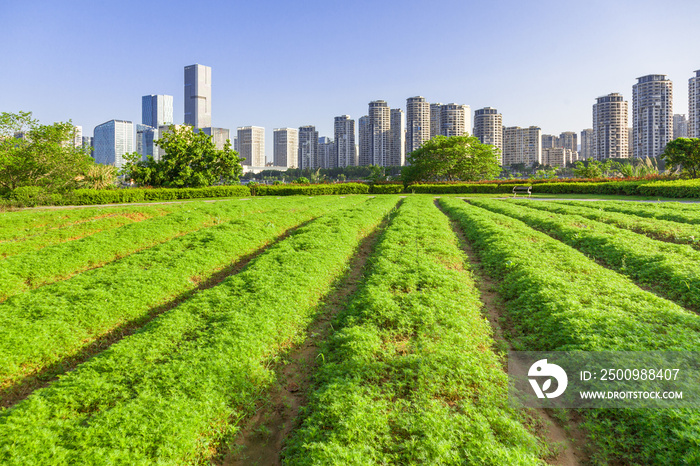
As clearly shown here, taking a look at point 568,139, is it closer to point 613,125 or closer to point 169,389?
point 613,125

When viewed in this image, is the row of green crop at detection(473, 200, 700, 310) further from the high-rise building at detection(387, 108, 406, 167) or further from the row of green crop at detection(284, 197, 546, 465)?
the high-rise building at detection(387, 108, 406, 167)

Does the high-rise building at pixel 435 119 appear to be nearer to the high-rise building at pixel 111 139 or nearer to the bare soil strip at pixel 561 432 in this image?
the bare soil strip at pixel 561 432

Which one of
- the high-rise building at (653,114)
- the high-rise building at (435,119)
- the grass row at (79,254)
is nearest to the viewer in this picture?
Answer: the grass row at (79,254)

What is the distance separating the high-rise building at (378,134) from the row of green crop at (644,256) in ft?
476

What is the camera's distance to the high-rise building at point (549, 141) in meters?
181

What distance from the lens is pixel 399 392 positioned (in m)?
4.27

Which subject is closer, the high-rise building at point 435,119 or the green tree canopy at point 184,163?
the green tree canopy at point 184,163

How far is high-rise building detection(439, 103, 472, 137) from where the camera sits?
134 m

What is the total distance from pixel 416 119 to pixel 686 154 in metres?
122

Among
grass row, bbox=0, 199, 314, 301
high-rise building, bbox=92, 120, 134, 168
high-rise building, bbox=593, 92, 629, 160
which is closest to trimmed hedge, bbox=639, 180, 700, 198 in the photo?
grass row, bbox=0, 199, 314, 301

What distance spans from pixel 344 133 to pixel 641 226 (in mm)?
160860

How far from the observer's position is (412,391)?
166 inches

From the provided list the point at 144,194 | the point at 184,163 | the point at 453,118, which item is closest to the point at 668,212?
the point at 144,194

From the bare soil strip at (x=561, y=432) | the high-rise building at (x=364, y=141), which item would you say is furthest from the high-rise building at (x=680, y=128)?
the bare soil strip at (x=561, y=432)
